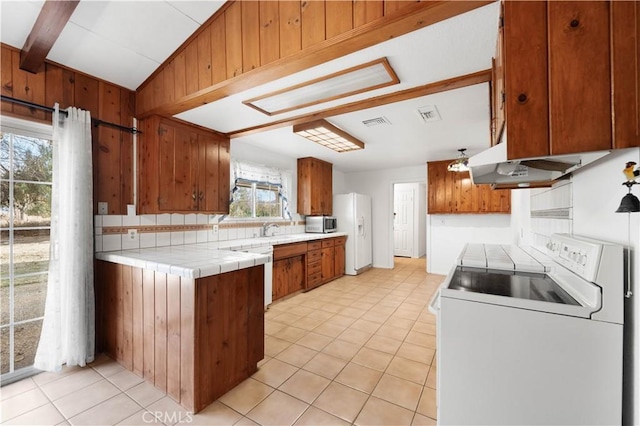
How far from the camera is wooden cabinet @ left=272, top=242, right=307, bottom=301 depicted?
3723 mm

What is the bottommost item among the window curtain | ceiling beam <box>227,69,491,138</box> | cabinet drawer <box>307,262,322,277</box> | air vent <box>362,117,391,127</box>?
cabinet drawer <box>307,262,322,277</box>

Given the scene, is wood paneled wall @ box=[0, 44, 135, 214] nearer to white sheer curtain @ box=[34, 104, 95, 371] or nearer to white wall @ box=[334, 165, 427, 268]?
white sheer curtain @ box=[34, 104, 95, 371]

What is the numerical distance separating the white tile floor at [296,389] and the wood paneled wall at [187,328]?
101 mm

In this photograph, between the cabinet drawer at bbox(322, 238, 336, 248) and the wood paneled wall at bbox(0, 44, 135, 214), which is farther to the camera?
the cabinet drawer at bbox(322, 238, 336, 248)

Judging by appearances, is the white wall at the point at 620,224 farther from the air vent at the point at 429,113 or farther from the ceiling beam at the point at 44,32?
the ceiling beam at the point at 44,32

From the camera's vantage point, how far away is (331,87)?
2.09 meters

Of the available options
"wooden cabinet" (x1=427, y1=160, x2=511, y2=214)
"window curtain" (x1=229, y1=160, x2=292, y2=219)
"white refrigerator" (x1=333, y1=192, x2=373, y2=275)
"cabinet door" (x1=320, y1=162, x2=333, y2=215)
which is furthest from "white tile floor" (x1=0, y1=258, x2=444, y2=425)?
"wooden cabinet" (x1=427, y1=160, x2=511, y2=214)

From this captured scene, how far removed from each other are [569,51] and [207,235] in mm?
3451

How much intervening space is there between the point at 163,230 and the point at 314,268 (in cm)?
238

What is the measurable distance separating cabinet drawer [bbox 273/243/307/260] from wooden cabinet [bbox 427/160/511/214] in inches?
111

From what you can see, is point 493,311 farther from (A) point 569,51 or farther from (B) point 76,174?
(B) point 76,174

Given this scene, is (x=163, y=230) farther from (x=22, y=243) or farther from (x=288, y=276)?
(x=288, y=276)

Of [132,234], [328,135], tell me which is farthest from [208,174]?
[328,135]

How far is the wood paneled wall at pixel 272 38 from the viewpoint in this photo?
1262 mm
